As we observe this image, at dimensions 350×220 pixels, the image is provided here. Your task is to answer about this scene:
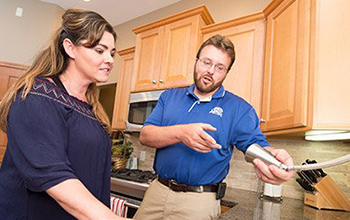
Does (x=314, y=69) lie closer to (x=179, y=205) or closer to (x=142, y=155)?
(x=179, y=205)

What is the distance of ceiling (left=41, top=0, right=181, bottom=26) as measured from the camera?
3.13m

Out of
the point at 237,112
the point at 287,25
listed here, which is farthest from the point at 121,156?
the point at 287,25

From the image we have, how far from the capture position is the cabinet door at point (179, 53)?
2180 millimetres

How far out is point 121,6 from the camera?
3275 mm

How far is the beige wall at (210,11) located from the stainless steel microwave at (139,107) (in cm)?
104

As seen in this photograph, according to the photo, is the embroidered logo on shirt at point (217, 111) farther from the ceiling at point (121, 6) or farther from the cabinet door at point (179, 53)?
the ceiling at point (121, 6)

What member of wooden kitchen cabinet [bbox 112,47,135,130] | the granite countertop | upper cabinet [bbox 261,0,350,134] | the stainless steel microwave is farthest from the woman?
wooden kitchen cabinet [bbox 112,47,135,130]

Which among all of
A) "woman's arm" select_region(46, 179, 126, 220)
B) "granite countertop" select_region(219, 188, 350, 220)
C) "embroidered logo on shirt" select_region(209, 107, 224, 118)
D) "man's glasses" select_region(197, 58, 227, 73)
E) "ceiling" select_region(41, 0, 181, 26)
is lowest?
"granite countertop" select_region(219, 188, 350, 220)

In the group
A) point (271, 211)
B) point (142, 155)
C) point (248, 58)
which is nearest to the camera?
point (271, 211)

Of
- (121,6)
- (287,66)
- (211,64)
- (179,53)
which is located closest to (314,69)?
(287,66)

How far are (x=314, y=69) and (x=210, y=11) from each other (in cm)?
163

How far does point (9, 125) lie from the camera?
0.66 metres

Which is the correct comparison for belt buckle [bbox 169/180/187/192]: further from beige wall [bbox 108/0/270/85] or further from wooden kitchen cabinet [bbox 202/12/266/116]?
beige wall [bbox 108/0/270/85]

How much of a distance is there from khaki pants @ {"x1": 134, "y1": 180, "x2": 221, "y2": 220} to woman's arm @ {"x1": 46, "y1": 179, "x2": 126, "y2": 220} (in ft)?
2.25
